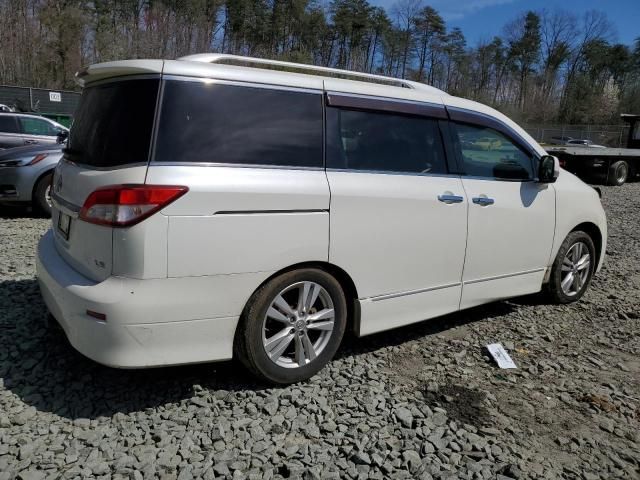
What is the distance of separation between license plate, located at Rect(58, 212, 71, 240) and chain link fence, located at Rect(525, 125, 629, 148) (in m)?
48.5

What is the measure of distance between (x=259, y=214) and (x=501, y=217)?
2.11 m

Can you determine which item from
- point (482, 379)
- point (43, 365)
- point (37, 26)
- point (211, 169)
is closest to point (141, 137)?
point (211, 169)

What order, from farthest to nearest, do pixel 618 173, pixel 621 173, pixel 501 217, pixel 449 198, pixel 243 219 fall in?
1. pixel 621 173
2. pixel 618 173
3. pixel 501 217
4. pixel 449 198
5. pixel 243 219

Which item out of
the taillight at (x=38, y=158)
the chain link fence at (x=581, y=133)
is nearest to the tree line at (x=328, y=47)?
the chain link fence at (x=581, y=133)

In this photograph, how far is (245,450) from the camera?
2748 millimetres

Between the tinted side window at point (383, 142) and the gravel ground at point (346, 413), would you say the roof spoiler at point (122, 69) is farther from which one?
the gravel ground at point (346, 413)

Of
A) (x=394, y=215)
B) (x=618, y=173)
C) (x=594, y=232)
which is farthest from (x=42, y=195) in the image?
(x=618, y=173)

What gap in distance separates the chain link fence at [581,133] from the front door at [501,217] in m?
46.0

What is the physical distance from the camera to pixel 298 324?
329 cm

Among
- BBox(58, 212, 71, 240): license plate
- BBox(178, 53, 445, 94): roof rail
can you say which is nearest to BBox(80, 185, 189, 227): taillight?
BBox(58, 212, 71, 240): license plate

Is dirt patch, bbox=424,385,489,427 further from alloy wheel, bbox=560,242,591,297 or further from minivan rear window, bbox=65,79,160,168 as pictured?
minivan rear window, bbox=65,79,160,168

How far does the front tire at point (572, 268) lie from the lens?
4.92 meters

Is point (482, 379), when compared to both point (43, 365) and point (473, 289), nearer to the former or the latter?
point (473, 289)

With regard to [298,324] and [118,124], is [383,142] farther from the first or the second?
[118,124]
